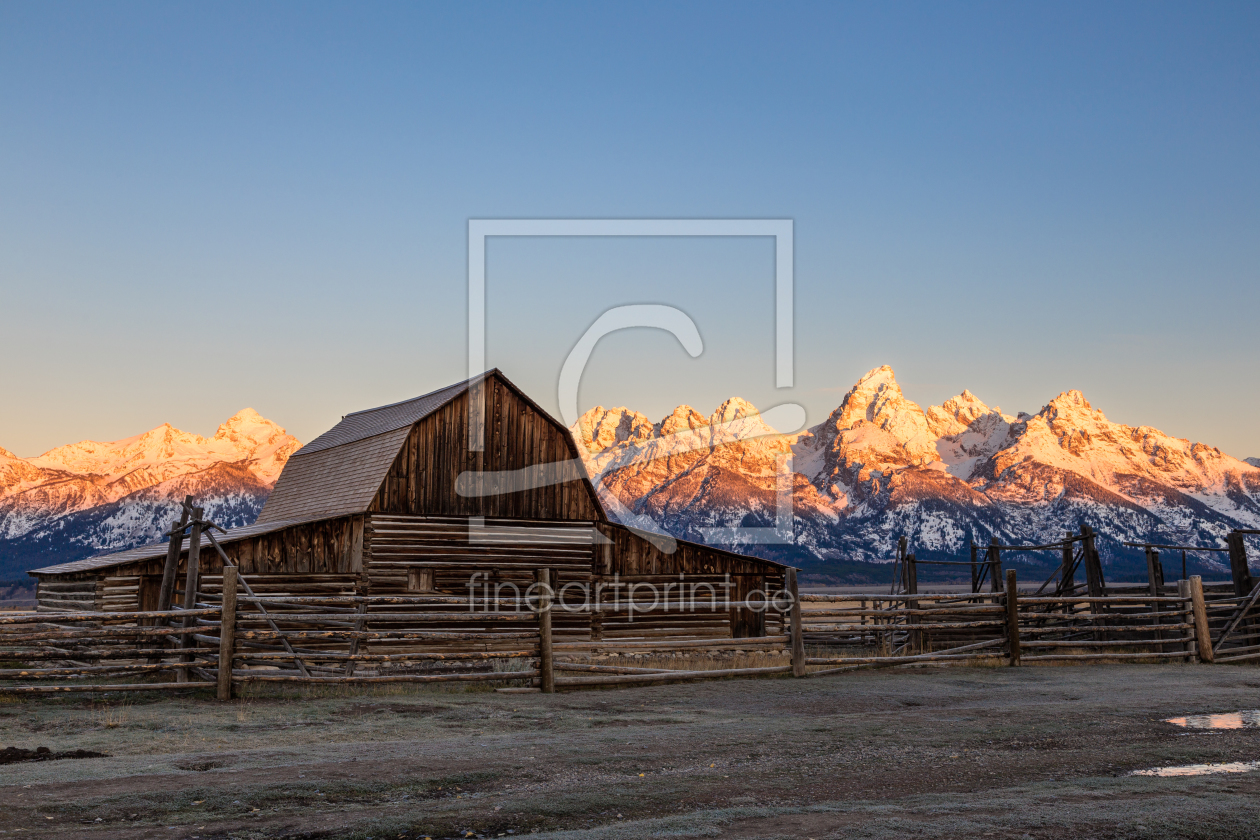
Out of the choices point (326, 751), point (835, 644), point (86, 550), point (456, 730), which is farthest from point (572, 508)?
point (86, 550)

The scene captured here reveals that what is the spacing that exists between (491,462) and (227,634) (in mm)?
13105

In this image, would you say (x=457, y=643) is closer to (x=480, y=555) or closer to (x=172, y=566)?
(x=480, y=555)

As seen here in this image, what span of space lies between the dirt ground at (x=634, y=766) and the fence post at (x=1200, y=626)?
4.76 metres

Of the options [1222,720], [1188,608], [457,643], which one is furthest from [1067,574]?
[1222,720]

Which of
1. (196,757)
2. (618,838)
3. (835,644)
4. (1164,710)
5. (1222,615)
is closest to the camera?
(618,838)

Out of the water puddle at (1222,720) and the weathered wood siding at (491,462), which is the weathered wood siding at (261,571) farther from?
the water puddle at (1222,720)

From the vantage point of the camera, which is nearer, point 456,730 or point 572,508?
point 456,730

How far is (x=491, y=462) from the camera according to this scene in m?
26.4

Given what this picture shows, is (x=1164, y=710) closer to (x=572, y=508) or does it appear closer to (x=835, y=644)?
(x=572, y=508)

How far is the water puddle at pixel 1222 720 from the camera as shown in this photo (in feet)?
34.6

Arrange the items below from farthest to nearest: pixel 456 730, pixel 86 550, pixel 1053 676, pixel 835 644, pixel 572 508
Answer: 1. pixel 86 550
2. pixel 835 644
3. pixel 572 508
4. pixel 1053 676
5. pixel 456 730

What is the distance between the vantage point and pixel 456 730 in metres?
10.9

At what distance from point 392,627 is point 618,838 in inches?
756

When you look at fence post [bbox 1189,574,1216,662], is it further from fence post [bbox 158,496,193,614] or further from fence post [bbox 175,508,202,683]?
fence post [bbox 158,496,193,614]
